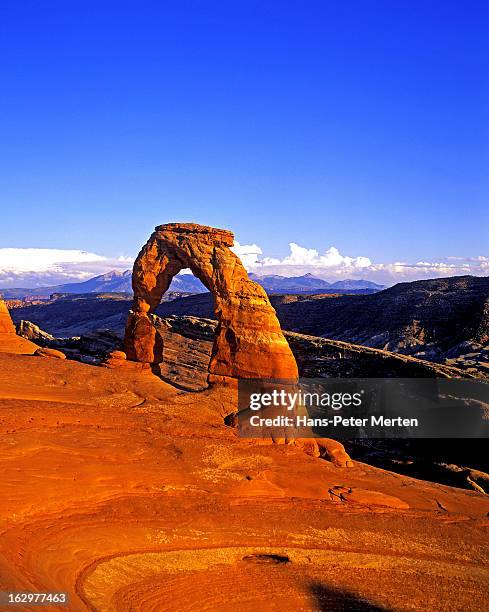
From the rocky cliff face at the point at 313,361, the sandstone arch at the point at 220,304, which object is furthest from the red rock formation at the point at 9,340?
the rocky cliff face at the point at 313,361

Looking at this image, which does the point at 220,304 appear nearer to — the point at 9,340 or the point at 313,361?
Result: the point at 9,340

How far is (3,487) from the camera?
10.8 m

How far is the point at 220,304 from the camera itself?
2330cm

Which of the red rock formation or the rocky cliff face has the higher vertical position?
the red rock formation

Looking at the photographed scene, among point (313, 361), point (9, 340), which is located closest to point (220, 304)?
point (9, 340)

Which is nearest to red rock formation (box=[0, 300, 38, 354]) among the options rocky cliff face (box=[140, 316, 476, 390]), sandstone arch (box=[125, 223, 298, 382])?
sandstone arch (box=[125, 223, 298, 382])

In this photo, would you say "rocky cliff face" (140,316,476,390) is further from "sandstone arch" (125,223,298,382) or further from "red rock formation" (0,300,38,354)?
"red rock formation" (0,300,38,354)

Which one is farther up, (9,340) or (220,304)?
(220,304)

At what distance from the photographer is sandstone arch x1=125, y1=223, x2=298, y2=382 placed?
2202cm

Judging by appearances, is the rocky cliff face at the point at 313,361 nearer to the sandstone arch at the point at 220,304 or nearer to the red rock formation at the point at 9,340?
the sandstone arch at the point at 220,304

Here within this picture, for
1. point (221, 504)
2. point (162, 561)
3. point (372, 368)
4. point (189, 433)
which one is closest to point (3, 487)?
point (162, 561)

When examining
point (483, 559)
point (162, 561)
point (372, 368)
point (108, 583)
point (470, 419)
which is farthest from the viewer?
point (372, 368)

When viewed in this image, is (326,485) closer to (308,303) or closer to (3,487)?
(3,487)

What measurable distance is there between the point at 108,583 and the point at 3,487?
3.50 metres
